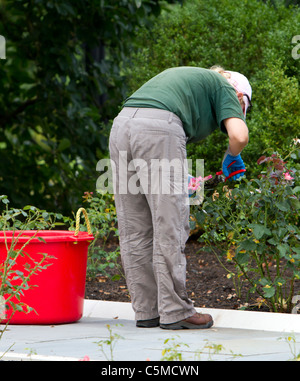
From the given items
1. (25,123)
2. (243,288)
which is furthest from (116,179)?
(25,123)

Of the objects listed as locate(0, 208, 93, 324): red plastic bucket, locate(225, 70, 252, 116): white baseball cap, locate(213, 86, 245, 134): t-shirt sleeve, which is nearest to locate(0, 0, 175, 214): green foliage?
locate(0, 208, 93, 324): red plastic bucket

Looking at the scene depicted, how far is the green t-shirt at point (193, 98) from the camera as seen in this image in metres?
3.62

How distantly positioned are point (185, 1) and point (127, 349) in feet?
15.7

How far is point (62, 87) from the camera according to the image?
742 centimetres

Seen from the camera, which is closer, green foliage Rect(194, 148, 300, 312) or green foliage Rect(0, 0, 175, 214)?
green foliage Rect(194, 148, 300, 312)

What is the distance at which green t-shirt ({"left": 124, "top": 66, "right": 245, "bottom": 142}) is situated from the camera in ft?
11.9

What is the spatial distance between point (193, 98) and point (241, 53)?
2529 mm

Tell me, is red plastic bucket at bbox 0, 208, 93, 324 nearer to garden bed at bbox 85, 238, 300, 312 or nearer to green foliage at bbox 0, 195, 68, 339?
green foliage at bbox 0, 195, 68, 339

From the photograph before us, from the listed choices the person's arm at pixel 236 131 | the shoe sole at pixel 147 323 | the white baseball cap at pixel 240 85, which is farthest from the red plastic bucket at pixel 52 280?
the white baseball cap at pixel 240 85

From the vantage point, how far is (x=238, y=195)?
401cm

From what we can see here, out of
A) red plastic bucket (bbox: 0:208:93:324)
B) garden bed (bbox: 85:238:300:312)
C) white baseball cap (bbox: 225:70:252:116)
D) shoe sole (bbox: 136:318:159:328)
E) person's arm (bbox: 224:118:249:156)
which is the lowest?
garden bed (bbox: 85:238:300:312)

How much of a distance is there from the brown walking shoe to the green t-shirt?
3.17 ft

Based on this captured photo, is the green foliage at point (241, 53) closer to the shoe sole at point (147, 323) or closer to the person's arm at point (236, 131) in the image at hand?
the person's arm at point (236, 131)

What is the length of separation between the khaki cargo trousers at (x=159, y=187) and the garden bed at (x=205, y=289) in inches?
27.6
